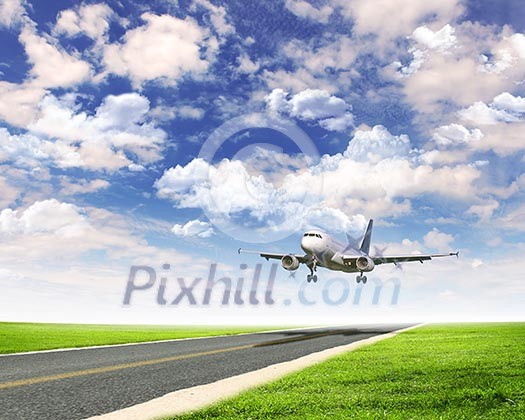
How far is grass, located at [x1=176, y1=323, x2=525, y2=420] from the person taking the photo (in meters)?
6.99

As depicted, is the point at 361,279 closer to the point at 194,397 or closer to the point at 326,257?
the point at 326,257

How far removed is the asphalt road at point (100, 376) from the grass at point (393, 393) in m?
2.05

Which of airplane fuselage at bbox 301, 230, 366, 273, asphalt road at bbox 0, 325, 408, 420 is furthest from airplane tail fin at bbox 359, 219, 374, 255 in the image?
asphalt road at bbox 0, 325, 408, 420

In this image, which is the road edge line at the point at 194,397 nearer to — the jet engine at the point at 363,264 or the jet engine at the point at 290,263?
the jet engine at the point at 290,263

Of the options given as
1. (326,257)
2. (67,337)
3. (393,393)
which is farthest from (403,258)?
(393,393)

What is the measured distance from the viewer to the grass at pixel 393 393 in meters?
6.99

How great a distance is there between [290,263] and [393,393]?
3434 cm

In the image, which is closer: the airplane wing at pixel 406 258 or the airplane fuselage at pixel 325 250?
the airplane fuselage at pixel 325 250

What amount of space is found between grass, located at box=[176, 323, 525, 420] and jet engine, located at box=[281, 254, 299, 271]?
96.9 feet

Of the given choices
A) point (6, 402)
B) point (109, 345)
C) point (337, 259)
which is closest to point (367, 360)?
point (6, 402)

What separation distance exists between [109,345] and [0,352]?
478 centimetres

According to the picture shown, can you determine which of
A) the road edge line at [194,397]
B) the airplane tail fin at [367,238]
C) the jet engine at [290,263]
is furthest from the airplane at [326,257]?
the road edge line at [194,397]

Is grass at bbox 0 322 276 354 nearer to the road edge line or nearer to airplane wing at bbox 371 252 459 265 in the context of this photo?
the road edge line

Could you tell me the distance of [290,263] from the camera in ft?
141
